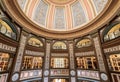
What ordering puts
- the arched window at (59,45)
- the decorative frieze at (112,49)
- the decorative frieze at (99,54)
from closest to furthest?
the decorative frieze at (112,49), the decorative frieze at (99,54), the arched window at (59,45)

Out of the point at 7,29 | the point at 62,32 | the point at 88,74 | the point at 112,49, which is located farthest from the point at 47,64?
the point at 112,49

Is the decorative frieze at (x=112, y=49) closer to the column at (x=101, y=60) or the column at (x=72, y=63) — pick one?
the column at (x=101, y=60)

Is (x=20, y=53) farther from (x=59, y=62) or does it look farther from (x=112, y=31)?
(x=112, y=31)

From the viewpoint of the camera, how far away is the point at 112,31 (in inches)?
344

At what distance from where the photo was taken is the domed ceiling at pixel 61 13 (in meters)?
11.2

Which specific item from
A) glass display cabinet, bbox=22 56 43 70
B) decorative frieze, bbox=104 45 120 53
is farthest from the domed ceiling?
glass display cabinet, bbox=22 56 43 70

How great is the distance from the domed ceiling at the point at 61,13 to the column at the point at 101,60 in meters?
3.02

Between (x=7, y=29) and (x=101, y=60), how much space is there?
1060cm

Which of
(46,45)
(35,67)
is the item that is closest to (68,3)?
(46,45)

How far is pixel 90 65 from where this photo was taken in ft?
34.3

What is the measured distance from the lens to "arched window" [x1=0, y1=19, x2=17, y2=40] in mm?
7658

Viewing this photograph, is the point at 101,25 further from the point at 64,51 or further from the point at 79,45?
the point at 64,51

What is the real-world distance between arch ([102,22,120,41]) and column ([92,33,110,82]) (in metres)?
0.84

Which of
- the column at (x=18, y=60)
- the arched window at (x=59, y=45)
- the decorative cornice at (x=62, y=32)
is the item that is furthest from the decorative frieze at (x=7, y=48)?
the arched window at (x=59, y=45)
